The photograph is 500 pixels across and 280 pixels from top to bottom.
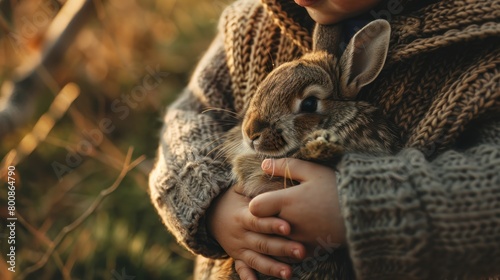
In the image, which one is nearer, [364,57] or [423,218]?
[423,218]

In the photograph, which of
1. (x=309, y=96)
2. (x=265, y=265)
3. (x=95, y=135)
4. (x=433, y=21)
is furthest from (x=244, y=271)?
(x=95, y=135)

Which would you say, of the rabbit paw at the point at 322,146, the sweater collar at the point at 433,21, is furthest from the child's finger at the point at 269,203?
the sweater collar at the point at 433,21

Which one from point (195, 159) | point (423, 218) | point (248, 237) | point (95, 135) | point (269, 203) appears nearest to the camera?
point (423, 218)

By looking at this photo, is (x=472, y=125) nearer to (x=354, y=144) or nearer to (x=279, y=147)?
(x=354, y=144)

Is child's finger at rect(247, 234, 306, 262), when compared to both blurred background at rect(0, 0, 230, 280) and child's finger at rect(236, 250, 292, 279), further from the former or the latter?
blurred background at rect(0, 0, 230, 280)

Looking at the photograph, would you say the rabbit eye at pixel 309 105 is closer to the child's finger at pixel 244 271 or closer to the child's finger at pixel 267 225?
the child's finger at pixel 267 225

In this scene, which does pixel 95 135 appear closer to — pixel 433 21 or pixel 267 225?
pixel 267 225

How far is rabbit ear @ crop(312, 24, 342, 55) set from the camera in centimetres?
159

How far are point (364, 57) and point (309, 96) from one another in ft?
0.57

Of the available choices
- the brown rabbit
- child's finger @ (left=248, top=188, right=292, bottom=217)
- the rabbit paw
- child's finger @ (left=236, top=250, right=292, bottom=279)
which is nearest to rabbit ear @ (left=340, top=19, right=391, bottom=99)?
the brown rabbit

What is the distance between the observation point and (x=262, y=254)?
1.56 metres

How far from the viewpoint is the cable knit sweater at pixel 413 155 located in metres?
1.35

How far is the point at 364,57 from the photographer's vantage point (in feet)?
4.96

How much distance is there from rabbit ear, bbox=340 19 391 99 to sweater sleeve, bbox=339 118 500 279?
230mm
